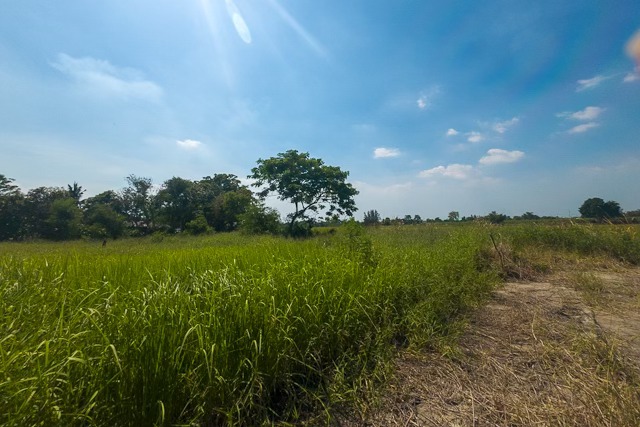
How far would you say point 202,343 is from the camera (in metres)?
1.38

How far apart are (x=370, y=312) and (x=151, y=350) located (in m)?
Answer: 1.68

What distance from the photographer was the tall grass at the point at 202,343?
3.65ft

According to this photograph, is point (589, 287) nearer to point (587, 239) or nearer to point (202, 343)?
point (587, 239)

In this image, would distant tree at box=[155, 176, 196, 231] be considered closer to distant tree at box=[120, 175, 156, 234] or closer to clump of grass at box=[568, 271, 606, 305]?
distant tree at box=[120, 175, 156, 234]

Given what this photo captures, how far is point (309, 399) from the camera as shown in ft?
4.98

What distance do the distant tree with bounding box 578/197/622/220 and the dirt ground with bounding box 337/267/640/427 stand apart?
8.23m

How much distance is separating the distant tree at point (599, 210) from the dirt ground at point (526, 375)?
8230 mm

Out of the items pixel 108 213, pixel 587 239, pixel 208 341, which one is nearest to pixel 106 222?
pixel 108 213

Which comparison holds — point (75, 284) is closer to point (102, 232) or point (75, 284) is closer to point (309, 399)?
point (309, 399)

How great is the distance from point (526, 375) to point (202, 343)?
7.02 ft

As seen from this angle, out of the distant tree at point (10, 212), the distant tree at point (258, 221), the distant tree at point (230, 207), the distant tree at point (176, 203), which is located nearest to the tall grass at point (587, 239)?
the distant tree at point (258, 221)

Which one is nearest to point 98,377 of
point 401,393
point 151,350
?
point 151,350

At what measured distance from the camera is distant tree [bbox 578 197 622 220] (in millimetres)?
8434

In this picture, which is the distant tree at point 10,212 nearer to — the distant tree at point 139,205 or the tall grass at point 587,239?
the distant tree at point 139,205
